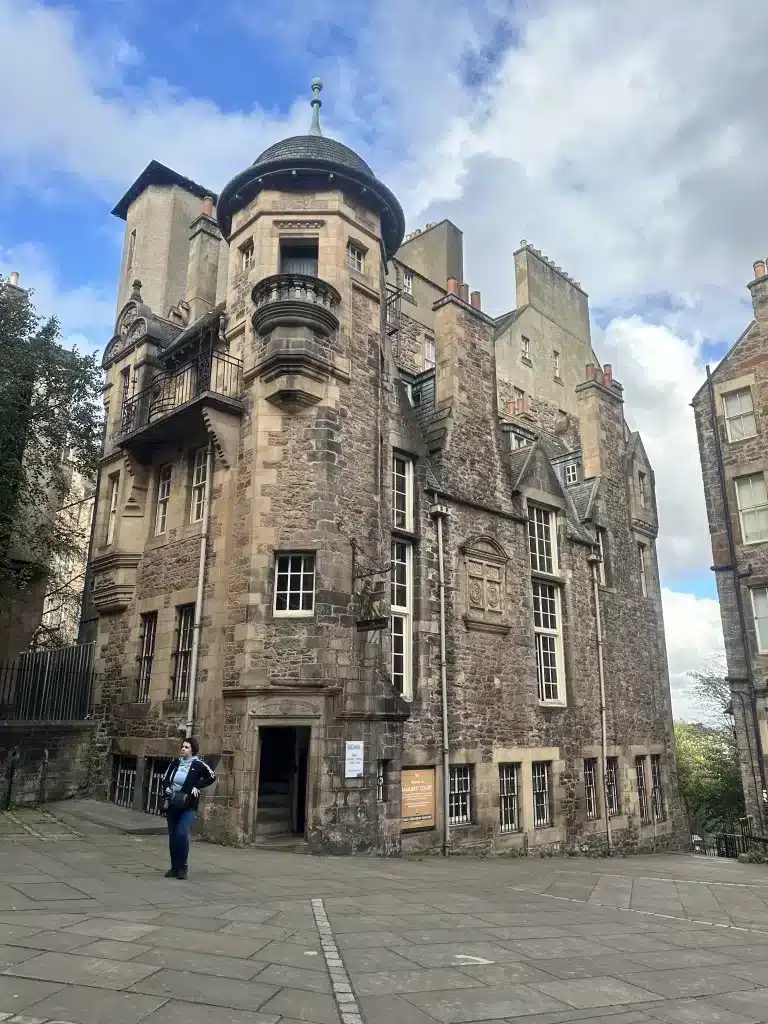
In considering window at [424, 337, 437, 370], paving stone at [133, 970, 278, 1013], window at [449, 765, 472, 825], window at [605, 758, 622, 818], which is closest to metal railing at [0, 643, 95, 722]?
window at [449, 765, 472, 825]

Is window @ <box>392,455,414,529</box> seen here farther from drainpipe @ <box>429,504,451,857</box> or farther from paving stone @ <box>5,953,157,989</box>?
paving stone @ <box>5,953,157,989</box>

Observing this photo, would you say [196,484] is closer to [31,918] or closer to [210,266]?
[210,266]

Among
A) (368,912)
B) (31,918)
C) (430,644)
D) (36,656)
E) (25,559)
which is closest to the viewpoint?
(31,918)

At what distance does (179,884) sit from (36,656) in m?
11.9

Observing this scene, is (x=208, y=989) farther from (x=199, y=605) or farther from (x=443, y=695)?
(x=443, y=695)

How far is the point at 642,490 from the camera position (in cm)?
2480

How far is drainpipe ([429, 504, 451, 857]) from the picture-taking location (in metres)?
14.9

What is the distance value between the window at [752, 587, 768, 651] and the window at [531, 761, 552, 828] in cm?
691

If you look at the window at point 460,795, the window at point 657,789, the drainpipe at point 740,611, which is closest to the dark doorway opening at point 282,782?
the window at point 460,795

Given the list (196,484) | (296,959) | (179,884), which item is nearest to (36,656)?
(196,484)

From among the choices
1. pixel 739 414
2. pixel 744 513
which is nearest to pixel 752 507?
pixel 744 513

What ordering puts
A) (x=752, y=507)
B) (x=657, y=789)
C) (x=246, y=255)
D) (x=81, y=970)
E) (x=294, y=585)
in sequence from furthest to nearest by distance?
(x=657, y=789) < (x=752, y=507) < (x=246, y=255) < (x=294, y=585) < (x=81, y=970)

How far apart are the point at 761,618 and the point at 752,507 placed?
320cm

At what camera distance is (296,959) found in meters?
5.46
